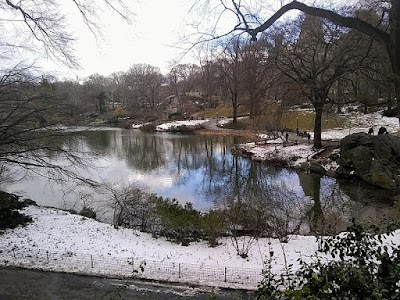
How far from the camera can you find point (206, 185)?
1672 cm

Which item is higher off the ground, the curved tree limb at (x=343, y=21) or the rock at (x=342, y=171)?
the curved tree limb at (x=343, y=21)

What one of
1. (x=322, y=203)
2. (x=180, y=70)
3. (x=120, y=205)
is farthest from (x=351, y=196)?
(x=180, y=70)

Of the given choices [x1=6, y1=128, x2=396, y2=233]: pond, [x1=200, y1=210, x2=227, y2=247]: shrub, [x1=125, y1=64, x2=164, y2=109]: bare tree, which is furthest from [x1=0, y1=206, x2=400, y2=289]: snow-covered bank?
[x1=125, y1=64, x2=164, y2=109]: bare tree

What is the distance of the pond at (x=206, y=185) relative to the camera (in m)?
12.7

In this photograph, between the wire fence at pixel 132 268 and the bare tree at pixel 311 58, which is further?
the bare tree at pixel 311 58

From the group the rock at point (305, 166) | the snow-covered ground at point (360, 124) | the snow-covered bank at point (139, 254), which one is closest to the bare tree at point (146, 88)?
the snow-covered ground at point (360, 124)

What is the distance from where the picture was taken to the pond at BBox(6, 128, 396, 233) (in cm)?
1271

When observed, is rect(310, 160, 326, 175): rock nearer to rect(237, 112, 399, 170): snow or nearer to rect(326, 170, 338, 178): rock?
rect(326, 170, 338, 178): rock

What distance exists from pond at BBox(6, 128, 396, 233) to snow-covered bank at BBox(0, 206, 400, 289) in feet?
8.03

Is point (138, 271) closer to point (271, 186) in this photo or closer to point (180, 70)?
point (271, 186)

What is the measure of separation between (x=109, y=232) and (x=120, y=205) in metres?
1.62

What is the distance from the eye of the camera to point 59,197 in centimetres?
1463

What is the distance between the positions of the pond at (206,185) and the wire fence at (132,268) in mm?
3677

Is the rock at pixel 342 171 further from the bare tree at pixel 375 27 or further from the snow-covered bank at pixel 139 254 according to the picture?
the bare tree at pixel 375 27
